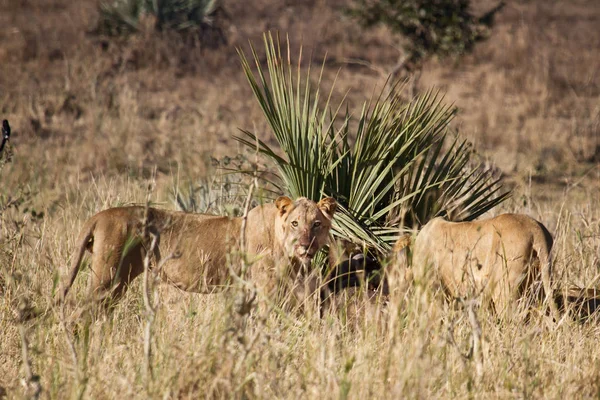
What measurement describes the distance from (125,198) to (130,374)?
11.9ft

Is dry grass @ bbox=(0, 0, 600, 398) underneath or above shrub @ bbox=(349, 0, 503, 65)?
underneath

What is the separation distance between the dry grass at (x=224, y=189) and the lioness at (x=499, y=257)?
0.20m

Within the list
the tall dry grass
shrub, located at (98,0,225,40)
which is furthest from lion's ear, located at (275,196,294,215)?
shrub, located at (98,0,225,40)

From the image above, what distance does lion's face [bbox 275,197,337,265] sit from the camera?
502 cm

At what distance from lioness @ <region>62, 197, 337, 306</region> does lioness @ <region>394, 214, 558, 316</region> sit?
588 mm

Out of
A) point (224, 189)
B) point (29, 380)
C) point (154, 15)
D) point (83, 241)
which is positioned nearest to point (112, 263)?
point (83, 241)

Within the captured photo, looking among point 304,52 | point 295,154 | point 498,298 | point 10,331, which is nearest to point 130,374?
point 10,331

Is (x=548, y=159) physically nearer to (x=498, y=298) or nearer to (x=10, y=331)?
(x=498, y=298)

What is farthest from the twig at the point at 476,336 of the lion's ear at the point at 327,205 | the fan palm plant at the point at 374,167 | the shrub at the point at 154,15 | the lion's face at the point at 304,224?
the shrub at the point at 154,15

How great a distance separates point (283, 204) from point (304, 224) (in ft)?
0.63

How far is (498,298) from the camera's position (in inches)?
194

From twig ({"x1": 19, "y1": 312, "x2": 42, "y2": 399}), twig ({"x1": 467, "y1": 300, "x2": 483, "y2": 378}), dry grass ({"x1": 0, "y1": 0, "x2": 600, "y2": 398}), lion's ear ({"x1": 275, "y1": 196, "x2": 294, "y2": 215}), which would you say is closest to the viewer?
twig ({"x1": 19, "y1": 312, "x2": 42, "y2": 399})

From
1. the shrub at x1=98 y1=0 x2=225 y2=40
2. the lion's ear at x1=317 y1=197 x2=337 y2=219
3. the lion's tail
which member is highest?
the shrub at x1=98 y1=0 x2=225 y2=40

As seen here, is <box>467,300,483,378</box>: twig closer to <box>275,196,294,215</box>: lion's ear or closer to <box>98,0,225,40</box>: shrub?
<box>275,196,294,215</box>: lion's ear
